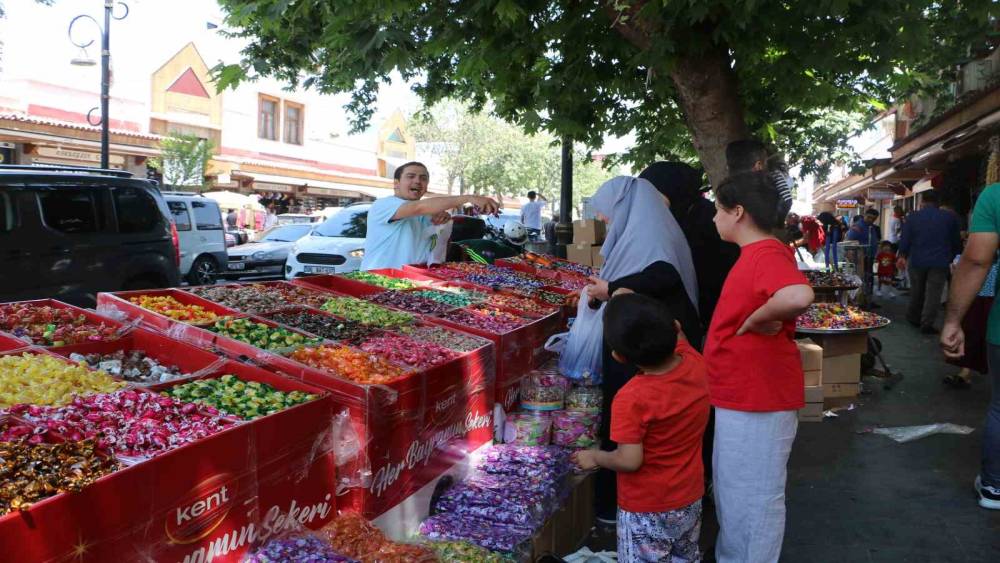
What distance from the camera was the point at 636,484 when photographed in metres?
2.69

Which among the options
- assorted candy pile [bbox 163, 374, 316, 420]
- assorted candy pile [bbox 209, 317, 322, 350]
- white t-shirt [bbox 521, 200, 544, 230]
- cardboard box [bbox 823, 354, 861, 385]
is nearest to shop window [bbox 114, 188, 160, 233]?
assorted candy pile [bbox 209, 317, 322, 350]

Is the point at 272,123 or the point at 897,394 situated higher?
the point at 272,123

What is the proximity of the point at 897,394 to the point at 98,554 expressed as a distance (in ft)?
23.4

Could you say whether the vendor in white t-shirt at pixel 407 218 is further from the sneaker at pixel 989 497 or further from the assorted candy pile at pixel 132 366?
the sneaker at pixel 989 497

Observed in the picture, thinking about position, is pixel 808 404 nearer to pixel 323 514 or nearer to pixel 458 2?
pixel 458 2

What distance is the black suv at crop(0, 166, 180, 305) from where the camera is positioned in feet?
25.2

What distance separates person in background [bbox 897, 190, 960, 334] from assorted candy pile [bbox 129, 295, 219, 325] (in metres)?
9.98

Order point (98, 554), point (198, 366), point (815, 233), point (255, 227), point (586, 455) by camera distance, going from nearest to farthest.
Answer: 1. point (98, 554)
2. point (586, 455)
3. point (198, 366)
4. point (815, 233)
5. point (255, 227)

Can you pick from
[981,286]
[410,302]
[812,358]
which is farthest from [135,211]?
[981,286]

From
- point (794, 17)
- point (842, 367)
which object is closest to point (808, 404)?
point (842, 367)

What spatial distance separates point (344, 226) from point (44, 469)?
11.3 m

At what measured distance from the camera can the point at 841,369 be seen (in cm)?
698

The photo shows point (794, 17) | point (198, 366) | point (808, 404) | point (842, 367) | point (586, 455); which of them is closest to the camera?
point (586, 455)

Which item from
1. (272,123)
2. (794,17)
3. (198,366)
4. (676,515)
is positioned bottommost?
(676,515)
